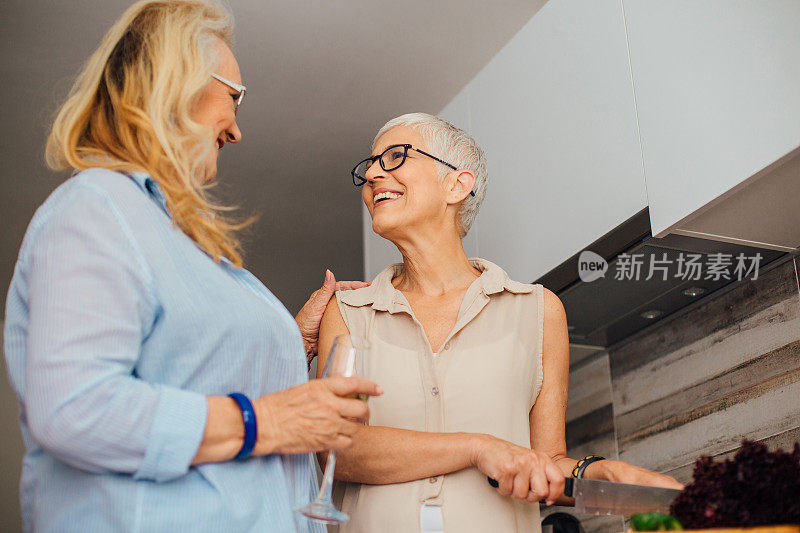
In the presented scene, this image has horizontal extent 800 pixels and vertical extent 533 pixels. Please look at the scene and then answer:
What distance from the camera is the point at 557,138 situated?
209cm

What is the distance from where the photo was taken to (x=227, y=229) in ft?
3.56

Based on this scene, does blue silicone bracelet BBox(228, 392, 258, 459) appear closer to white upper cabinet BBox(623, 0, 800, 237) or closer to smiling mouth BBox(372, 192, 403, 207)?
smiling mouth BBox(372, 192, 403, 207)

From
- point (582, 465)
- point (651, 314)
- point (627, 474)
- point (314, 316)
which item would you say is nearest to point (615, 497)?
point (627, 474)

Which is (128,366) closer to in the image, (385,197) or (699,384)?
(385,197)

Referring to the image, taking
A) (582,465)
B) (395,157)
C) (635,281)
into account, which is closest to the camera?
(582,465)

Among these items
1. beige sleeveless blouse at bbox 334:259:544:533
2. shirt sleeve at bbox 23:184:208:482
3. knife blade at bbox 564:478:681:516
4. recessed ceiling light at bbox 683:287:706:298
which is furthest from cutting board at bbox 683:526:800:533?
recessed ceiling light at bbox 683:287:706:298

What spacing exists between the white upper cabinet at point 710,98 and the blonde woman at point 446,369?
36 centimetres

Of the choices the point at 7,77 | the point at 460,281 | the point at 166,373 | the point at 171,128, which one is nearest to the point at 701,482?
the point at 166,373

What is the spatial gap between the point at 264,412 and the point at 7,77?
2430 millimetres

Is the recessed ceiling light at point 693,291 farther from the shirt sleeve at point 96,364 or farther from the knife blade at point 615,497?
the shirt sleeve at point 96,364

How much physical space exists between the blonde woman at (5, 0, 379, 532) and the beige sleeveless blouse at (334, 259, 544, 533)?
1.14ft

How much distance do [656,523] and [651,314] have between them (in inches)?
61.1

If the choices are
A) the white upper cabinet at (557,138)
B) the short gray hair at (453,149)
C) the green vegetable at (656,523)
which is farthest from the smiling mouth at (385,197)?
the green vegetable at (656,523)

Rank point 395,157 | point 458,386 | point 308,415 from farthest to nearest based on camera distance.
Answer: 1. point 395,157
2. point 458,386
3. point 308,415
